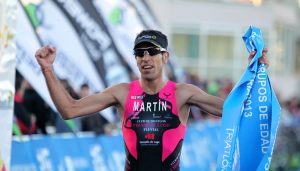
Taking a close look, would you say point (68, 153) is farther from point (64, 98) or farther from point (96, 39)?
point (64, 98)

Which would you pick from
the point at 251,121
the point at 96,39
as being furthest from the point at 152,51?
the point at 96,39

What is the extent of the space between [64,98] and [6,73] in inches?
33.6

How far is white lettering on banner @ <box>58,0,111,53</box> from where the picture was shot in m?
11.1

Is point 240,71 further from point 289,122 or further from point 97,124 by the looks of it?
point 97,124

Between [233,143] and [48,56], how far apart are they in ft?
4.96

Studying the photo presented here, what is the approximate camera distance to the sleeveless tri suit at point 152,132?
5.88 m

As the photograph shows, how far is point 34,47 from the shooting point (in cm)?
1006

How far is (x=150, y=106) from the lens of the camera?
5953mm

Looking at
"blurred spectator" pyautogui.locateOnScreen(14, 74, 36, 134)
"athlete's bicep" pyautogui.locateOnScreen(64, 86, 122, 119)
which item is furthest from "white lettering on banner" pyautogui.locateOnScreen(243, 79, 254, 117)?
"blurred spectator" pyautogui.locateOnScreen(14, 74, 36, 134)

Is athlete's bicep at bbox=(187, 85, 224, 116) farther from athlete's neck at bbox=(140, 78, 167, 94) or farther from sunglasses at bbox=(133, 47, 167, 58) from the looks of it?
sunglasses at bbox=(133, 47, 167, 58)

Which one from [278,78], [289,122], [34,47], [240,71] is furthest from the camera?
[278,78]

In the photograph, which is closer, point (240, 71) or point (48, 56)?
point (48, 56)

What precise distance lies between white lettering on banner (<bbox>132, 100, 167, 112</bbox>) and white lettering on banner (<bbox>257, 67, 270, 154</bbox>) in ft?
2.41

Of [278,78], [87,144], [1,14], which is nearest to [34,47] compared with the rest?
[87,144]
